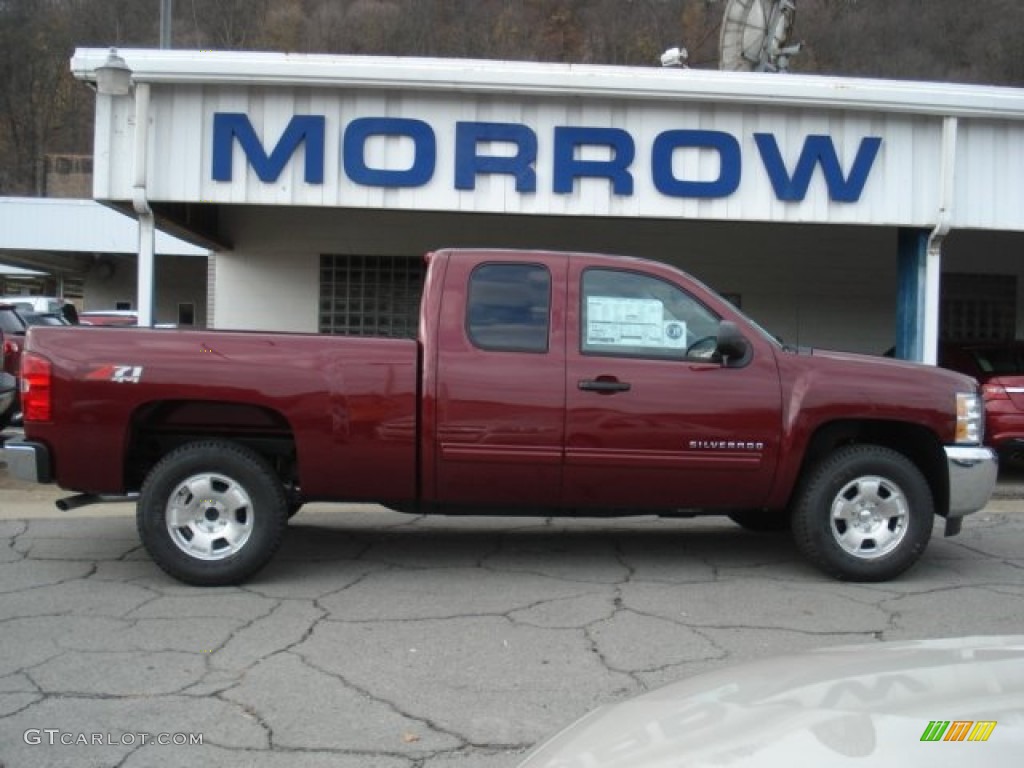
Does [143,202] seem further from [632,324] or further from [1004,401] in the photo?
[1004,401]

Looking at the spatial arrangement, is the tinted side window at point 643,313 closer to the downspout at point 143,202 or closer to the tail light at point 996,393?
the tail light at point 996,393

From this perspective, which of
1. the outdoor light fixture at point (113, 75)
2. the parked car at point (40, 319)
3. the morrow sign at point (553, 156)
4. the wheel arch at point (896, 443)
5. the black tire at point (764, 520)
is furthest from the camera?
the parked car at point (40, 319)

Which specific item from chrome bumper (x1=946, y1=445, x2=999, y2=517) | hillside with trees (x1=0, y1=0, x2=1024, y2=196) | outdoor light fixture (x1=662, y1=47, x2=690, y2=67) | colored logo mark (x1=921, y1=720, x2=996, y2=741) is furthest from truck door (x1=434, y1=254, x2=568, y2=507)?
hillside with trees (x1=0, y1=0, x2=1024, y2=196)

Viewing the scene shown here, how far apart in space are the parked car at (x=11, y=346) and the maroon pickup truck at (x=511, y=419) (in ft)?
15.7

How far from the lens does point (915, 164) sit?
34.8ft

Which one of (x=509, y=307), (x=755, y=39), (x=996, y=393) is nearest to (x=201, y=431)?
(x=509, y=307)

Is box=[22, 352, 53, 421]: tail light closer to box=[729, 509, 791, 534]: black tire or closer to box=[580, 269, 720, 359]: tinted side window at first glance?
box=[580, 269, 720, 359]: tinted side window

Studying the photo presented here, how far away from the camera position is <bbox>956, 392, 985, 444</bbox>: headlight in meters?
5.96

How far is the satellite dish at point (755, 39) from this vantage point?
12.9 metres

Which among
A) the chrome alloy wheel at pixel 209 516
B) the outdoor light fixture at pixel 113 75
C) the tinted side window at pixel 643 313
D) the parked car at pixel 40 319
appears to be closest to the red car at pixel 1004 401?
the tinted side window at pixel 643 313

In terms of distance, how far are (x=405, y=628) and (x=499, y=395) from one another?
1.44 metres

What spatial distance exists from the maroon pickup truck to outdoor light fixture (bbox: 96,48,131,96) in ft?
15.8

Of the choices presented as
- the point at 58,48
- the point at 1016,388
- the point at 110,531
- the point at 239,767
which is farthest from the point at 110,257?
the point at 58,48

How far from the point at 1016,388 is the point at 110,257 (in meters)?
26.5
